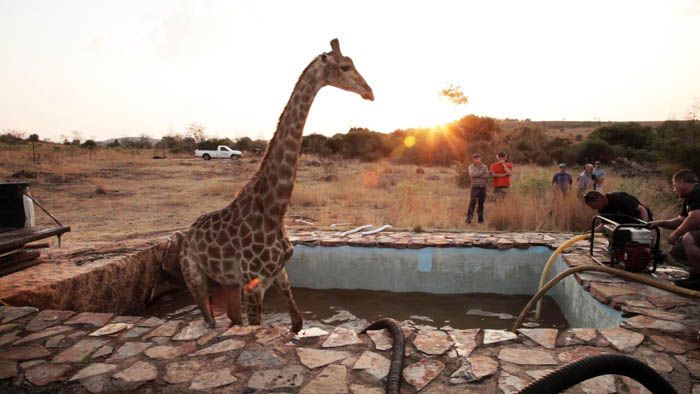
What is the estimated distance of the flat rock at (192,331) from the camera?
393 centimetres

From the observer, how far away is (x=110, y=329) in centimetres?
409

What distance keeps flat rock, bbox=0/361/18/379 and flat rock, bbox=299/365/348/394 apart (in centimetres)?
217

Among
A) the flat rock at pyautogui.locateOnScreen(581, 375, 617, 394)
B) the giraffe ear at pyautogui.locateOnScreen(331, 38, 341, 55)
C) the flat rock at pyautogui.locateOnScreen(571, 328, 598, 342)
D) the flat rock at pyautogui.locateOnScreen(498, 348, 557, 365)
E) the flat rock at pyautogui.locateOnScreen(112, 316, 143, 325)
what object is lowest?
the flat rock at pyautogui.locateOnScreen(112, 316, 143, 325)

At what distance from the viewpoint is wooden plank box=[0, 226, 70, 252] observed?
4.67 metres

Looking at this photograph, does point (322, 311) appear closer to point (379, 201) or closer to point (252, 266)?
point (252, 266)

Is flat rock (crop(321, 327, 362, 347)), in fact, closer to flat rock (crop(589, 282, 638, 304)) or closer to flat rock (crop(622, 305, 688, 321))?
flat rock (crop(622, 305, 688, 321))

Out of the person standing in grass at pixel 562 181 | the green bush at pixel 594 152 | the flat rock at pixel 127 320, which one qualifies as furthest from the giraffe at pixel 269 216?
the green bush at pixel 594 152

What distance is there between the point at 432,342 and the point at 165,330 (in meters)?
2.36

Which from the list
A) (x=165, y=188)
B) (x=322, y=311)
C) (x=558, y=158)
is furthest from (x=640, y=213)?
(x=558, y=158)

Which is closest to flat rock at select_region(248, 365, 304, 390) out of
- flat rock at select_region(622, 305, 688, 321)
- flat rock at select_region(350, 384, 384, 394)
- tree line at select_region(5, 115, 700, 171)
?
flat rock at select_region(350, 384, 384, 394)

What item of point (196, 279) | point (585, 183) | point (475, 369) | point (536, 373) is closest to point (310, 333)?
point (196, 279)

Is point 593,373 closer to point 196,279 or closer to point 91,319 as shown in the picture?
point 196,279

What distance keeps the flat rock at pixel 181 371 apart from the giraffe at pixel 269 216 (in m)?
0.75

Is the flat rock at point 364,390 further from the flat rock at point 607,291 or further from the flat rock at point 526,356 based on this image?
the flat rock at point 607,291
